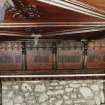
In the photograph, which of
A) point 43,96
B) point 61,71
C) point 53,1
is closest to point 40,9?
point 53,1

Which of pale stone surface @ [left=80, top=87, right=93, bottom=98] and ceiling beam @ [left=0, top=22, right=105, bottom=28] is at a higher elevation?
ceiling beam @ [left=0, top=22, right=105, bottom=28]

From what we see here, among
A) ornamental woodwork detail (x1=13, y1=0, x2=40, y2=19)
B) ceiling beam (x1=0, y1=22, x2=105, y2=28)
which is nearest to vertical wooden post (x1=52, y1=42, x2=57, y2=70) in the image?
ceiling beam (x1=0, y1=22, x2=105, y2=28)

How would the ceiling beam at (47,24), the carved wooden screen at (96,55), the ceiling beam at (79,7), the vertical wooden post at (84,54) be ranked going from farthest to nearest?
1. the carved wooden screen at (96,55)
2. the vertical wooden post at (84,54)
3. the ceiling beam at (47,24)
4. the ceiling beam at (79,7)

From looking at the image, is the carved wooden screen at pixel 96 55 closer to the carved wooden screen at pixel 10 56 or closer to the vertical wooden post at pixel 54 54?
the vertical wooden post at pixel 54 54

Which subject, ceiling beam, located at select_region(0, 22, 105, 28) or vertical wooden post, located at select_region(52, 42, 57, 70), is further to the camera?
vertical wooden post, located at select_region(52, 42, 57, 70)

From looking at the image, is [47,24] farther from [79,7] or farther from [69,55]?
[69,55]

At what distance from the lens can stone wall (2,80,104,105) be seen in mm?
6047

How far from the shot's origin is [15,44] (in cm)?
576

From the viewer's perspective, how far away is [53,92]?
6090 mm

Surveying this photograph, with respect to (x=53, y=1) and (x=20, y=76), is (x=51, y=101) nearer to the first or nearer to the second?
(x=20, y=76)

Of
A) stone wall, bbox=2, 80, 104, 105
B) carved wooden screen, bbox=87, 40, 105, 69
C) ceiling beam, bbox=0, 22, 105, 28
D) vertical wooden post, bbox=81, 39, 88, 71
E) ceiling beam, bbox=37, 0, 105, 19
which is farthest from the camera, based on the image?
stone wall, bbox=2, 80, 104, 105

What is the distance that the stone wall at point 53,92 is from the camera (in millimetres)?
6047

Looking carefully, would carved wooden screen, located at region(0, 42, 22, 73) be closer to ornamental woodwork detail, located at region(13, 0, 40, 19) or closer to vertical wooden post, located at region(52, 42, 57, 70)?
vertical wooden post, located at region(52, 42, 57, 70)

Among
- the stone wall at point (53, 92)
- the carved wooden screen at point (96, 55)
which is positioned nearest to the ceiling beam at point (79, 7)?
the carved wooden screen at point (96, 55)
